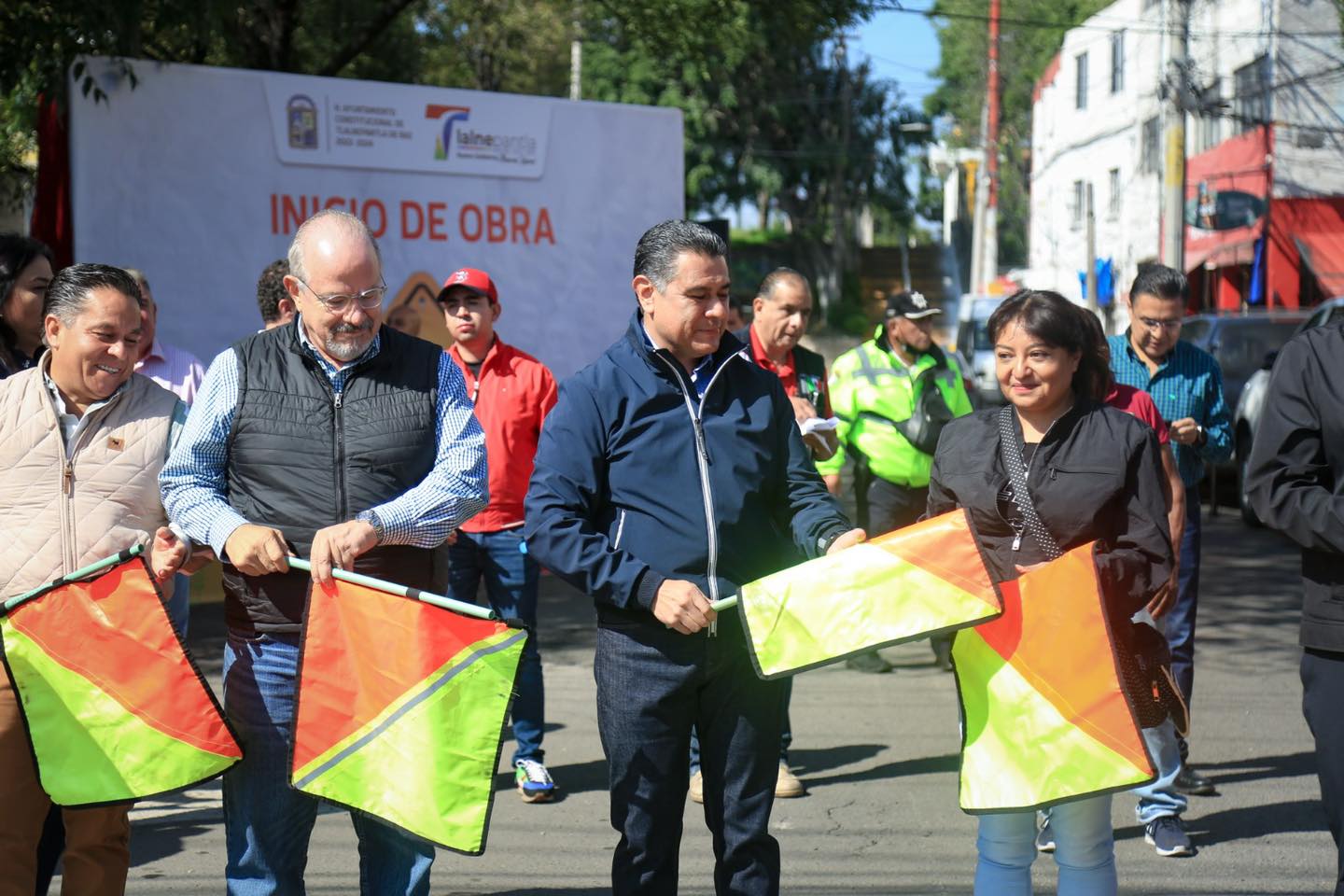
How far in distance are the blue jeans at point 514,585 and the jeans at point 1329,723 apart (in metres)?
3.26

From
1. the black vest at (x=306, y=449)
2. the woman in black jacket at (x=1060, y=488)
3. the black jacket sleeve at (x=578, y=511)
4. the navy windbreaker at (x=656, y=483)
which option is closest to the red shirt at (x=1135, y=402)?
the woman in black jacket at (x=1060, y=488)

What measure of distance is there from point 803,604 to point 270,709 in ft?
4.36

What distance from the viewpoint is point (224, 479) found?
3.72 m

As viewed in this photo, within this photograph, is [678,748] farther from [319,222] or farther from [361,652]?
[319,222]

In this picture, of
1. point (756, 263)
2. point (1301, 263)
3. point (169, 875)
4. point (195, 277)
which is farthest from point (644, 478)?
point (756, 263)

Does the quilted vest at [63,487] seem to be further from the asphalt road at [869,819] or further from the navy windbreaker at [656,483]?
the asphalt road at [869,819]

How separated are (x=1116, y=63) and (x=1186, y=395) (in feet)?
129

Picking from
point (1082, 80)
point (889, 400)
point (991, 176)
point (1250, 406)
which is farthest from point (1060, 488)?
point (1082, 80)

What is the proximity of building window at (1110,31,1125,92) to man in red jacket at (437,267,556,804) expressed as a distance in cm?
3860

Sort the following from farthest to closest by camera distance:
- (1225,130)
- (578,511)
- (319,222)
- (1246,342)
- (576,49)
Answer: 1. (1225,130)
2. (576,49)
3. (1246,342)
4. (578,511)
5. (319,222)

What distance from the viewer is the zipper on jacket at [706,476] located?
3713 mm

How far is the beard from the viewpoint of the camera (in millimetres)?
3604

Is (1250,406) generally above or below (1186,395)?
below

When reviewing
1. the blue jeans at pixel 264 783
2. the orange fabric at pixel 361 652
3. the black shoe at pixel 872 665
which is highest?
the orange fabric at pixel 361 652
